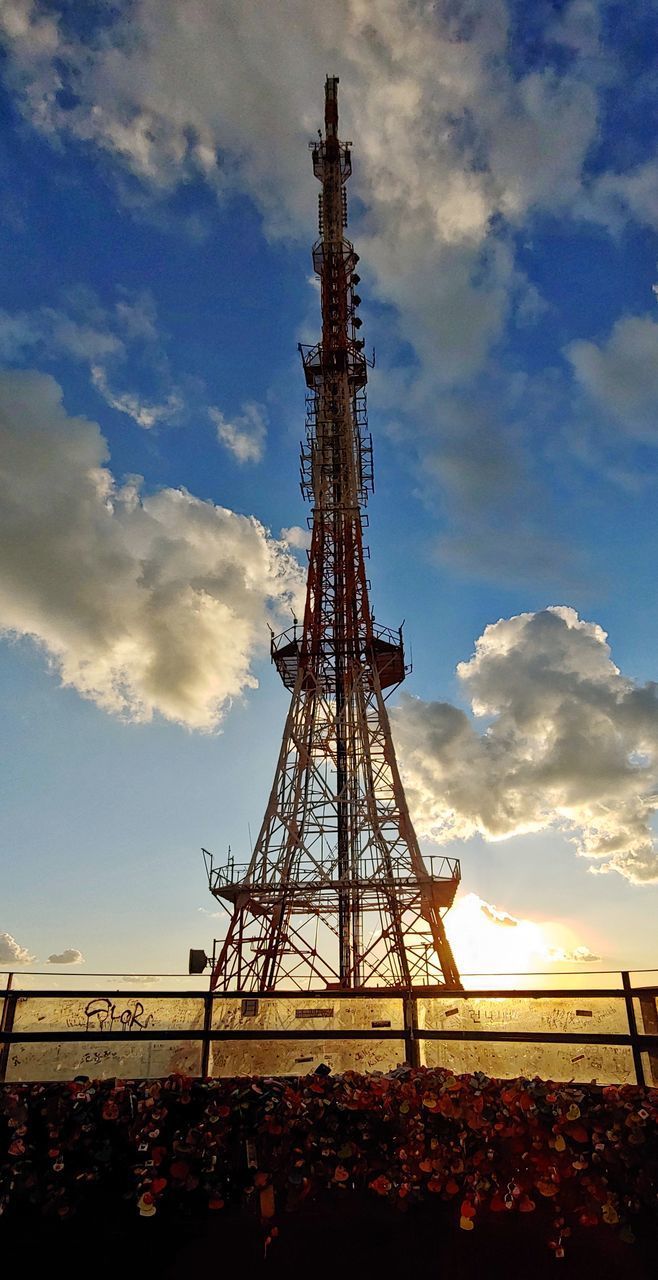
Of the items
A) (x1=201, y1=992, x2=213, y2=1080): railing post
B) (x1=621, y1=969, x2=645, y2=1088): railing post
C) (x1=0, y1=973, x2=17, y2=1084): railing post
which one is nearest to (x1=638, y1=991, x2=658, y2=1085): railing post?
(x1=621, y1=969, x2=645, y2=1088): railing post

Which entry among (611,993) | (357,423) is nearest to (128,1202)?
(611,993)

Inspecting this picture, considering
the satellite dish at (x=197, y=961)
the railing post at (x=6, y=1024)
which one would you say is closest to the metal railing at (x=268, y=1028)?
the railing post at (x=6, y=1024)

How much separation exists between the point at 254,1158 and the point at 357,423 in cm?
3421

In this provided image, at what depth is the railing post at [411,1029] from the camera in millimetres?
8648

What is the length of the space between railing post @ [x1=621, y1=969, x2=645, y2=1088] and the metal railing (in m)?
0.03

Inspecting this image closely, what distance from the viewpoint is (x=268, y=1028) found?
8969 mm

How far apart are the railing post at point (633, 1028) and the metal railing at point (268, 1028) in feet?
0.08

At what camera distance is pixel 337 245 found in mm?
38719

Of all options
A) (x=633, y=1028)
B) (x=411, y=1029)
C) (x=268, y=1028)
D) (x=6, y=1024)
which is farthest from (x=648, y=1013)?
(x=6, y=1024)

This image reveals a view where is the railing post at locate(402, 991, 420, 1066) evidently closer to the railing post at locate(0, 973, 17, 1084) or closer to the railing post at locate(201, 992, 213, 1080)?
the railing post at locate(201, 992, 213, 1080)

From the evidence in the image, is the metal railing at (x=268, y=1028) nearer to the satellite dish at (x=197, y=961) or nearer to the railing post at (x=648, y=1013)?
the railing post at (x=648, y=1013)

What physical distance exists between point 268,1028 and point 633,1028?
12.6ft

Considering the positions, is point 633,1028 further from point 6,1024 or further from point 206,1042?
point 6,1024

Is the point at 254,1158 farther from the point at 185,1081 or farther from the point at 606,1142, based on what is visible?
the point at 606,1142
